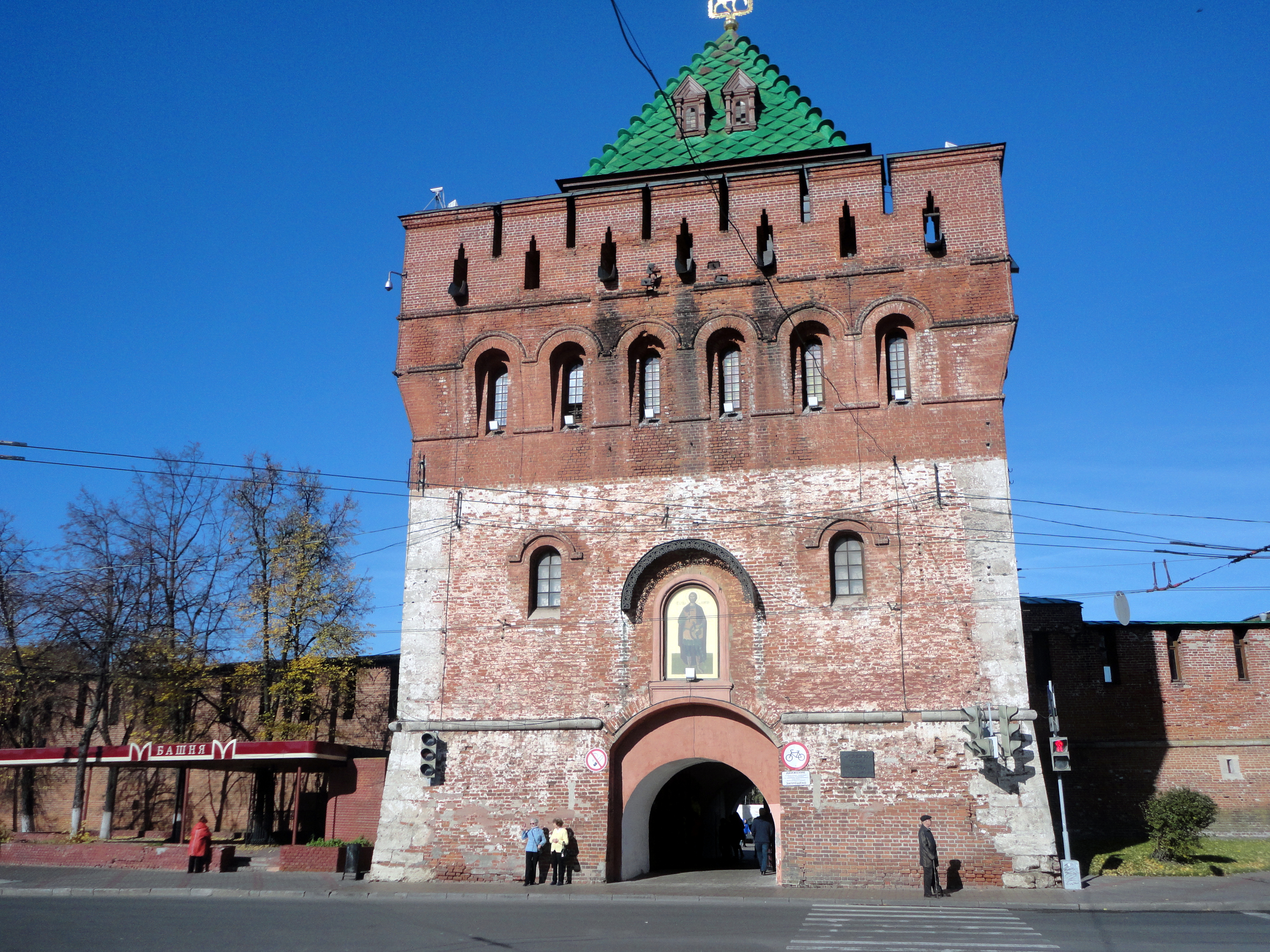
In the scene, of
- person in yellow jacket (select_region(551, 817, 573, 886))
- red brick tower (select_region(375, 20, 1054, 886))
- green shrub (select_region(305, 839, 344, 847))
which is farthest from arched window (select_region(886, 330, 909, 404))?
green shrub (select_region(305, 839, 344, 847))

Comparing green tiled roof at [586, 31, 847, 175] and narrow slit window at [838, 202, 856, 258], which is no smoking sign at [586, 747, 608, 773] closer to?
narrow slit window at [838, 202, 856, 258]

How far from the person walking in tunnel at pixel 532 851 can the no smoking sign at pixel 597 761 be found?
1481 millimetres

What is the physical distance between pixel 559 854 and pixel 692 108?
57.2ft

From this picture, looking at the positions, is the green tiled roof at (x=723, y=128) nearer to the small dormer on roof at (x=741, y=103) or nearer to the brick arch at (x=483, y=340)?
the small dormer on roof at (x=741, y=103)

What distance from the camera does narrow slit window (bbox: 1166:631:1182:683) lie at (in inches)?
1078

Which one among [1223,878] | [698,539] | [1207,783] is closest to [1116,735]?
[1207,783]

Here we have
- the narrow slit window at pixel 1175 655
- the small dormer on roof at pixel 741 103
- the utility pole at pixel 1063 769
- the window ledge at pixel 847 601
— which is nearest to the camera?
the utility pole at pixel 1063 769

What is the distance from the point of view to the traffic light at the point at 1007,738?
747 inches

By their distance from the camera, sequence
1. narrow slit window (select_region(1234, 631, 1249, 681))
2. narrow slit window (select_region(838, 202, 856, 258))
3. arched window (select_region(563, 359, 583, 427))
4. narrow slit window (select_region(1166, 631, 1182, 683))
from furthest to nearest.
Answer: narrow slit window (select_region(1166, 631, 1182, 683)) < narrow slit window (select_region(1234, 631, 1249, 681)) < arched window (select_region(563, 359, 583, 427)) < narrow slit window (select_region(838, 202, 856, 258))

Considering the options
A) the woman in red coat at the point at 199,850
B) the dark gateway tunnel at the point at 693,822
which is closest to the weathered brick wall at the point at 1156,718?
the dark gateway tunnel at the point at 693,822

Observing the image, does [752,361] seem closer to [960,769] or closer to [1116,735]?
[960,769]

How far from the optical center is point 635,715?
20984 mm

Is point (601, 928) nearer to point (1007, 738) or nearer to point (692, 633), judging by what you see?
point (692, 633)

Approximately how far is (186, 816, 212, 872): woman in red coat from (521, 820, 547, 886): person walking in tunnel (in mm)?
7909
